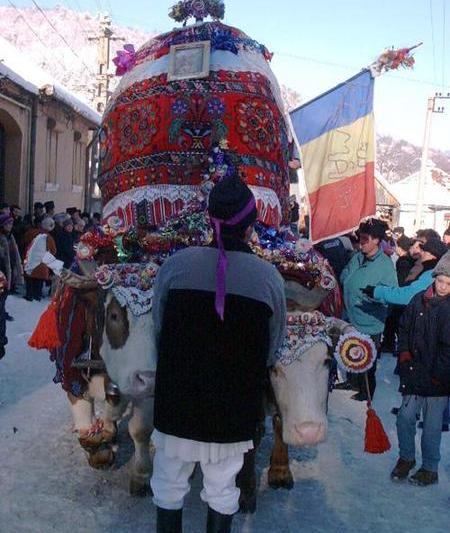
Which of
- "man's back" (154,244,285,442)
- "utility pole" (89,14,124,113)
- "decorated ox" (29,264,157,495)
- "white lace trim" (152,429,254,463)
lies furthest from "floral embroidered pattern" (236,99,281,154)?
"utility pole" (89,14,124,113)

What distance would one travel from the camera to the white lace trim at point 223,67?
15.9ft

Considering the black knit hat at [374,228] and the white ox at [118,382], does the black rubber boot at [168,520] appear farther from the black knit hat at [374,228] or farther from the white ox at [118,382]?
the black knit hat at [374,228]

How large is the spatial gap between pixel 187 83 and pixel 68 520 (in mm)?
2995

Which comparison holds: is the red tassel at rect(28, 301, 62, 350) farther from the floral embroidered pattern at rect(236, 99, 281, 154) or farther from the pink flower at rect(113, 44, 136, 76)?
the pink flower at rect(113, 44, 136, 76)

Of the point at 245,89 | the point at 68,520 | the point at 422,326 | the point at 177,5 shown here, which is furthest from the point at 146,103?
the point at 68,520

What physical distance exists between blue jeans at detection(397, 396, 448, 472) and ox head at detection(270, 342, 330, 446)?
1.50 m

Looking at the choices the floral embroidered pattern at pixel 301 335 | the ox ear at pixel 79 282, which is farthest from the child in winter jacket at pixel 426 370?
the ox ear at pixel 79 282

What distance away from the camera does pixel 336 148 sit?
5152mm

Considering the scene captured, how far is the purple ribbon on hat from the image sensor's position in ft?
8.25

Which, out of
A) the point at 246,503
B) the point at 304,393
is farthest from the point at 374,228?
the point at 304,393

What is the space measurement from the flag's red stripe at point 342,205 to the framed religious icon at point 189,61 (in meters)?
1.29

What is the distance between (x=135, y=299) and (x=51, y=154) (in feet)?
48.6

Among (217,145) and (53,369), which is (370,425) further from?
(53,369)

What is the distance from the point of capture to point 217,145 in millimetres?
4293
